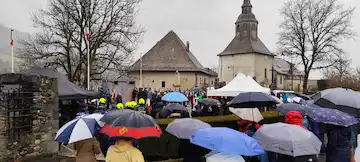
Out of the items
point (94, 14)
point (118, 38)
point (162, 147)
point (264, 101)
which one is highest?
point (94, 14)

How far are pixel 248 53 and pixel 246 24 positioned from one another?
5.91 meters

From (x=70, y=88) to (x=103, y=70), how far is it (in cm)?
1805

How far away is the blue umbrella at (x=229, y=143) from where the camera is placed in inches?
196

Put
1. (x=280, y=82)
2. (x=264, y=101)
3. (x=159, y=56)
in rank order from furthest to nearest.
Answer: (x=280, y=82) < (x=159, y=56) < (x=264, y=101)

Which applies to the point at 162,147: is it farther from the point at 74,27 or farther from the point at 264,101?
the point at 74,27

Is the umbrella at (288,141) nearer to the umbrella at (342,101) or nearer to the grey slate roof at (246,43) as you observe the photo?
the umbrella at (342,101)

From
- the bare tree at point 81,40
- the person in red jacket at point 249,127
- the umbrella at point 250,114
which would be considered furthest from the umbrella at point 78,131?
the bare tree at point 81,40

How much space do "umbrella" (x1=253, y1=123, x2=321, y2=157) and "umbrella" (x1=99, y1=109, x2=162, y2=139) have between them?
6.11 ft

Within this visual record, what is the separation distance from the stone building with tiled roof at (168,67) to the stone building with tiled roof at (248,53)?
485 inches

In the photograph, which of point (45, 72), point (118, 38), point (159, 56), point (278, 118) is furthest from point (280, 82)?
point (45, 72)

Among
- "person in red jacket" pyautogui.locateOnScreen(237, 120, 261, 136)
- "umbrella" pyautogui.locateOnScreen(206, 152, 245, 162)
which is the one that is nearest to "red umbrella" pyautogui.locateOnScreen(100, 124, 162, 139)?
"umbrella" pyautogui.locateOnScreen(206, 152, 245, 162)

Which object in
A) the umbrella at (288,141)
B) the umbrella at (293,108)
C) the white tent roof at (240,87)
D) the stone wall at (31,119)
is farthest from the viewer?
the white tent roof at (240,87)

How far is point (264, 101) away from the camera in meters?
9.59

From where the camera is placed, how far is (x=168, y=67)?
5331 cm
